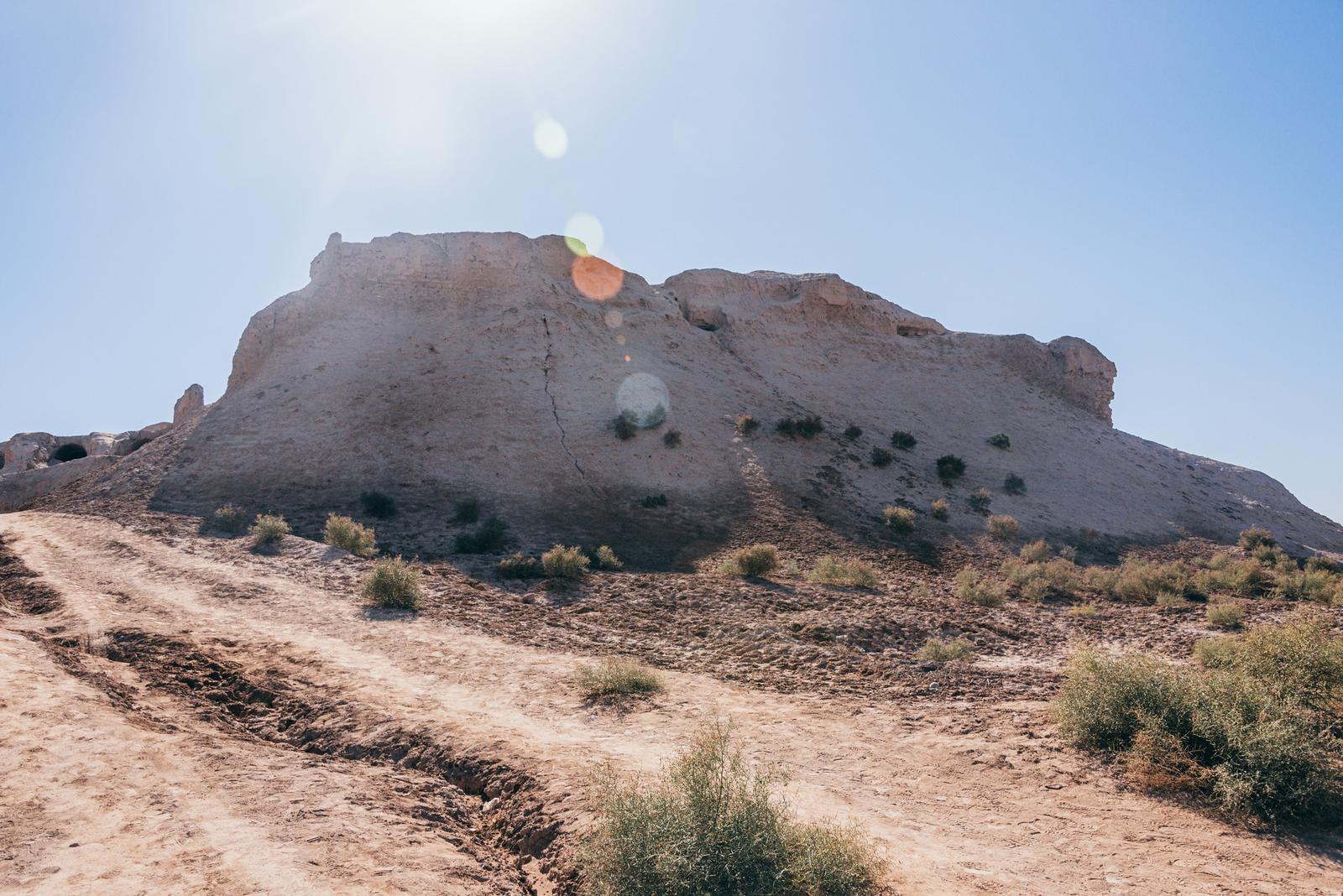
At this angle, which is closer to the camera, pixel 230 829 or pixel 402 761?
pixel 230 829

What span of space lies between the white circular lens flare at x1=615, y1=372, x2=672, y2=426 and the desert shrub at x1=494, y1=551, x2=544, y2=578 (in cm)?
912

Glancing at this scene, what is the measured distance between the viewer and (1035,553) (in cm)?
1966

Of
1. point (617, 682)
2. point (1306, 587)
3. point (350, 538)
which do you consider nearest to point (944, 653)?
point (617, 682)

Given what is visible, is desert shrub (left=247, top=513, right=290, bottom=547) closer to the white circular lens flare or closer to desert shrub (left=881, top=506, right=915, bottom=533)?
the white circular lens flare

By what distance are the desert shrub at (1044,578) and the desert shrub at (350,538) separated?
13117mm

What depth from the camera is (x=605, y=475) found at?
20.7 meters

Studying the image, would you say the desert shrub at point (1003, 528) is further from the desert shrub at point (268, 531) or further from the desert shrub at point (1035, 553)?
the desert shrub at point (268, 531)

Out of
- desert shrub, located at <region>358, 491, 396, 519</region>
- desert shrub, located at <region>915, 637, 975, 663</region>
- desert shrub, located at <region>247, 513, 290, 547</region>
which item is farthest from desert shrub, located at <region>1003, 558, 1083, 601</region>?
desert shrub, located at <region>247, 513, 290, 547</region>

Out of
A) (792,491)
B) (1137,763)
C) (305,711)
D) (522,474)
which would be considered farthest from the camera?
(792,491)

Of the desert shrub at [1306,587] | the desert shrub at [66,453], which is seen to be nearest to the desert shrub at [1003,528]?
the desert shrub at [1306,587]

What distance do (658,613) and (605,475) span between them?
9.20 meters

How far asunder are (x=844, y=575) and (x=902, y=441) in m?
13.2

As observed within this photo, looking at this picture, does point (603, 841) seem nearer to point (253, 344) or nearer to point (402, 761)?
point (402, 761)

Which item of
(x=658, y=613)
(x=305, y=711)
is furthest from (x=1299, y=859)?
(x=658, y=613)
